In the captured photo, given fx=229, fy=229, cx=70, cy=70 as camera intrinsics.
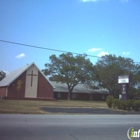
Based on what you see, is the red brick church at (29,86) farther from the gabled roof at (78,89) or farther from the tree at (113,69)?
the tree at (113,69)

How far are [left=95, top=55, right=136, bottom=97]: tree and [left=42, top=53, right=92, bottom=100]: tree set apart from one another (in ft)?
12.2

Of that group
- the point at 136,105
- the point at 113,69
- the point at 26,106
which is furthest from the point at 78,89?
the point at 26,106

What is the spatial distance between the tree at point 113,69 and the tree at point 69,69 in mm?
3721

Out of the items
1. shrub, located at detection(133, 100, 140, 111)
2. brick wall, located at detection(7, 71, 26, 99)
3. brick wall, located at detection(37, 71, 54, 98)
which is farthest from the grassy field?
brick wall, located at detection(37, 71, 54, 98)

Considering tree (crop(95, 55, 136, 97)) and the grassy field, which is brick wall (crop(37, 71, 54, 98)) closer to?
the grassy field

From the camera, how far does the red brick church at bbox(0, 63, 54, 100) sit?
151ft

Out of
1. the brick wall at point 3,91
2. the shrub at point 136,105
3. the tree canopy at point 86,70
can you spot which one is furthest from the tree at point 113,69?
the shrub at point 136,105

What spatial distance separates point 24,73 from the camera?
4728 cm

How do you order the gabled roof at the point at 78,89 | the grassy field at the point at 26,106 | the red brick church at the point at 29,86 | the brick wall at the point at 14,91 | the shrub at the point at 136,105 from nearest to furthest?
the grassy field at the point at 26,106
the shrub at the point at 136,105
the brick wall at the point at 14,91
the red brick church at the point at 29,86
the gabled roof at the point at 78,89

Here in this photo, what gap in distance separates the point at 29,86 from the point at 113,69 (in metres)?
21.5

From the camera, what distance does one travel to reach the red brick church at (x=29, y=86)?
1816 inches

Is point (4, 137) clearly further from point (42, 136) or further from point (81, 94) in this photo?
point (81, 94)

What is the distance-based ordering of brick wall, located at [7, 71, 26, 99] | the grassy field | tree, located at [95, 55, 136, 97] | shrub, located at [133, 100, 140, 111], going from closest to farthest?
1. the grassy field
2. shrub, located at [133, 100, 140, 111]
3. brick wall, located at [7, 71, 26, 99]
4. tree, located at [95, 55, 136, 97]

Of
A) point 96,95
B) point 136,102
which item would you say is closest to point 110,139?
point 136,102
